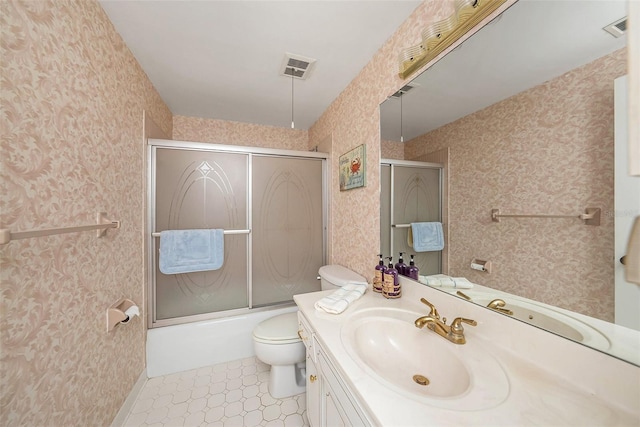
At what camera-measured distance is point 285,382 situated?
1.38 m

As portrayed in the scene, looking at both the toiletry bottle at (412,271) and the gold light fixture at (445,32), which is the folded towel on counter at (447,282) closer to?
the toiletry bottle at (412,271)

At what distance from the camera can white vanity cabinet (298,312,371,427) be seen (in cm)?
61

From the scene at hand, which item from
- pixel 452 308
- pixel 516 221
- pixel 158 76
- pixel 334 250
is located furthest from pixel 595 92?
pixel 158 76

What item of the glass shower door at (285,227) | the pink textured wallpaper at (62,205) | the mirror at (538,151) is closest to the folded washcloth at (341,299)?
the mirror at (538,151)

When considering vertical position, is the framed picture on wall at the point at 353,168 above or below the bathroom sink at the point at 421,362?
above

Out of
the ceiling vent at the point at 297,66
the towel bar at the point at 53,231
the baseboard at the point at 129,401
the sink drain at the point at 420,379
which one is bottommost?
the baseboard at the point at 129,401

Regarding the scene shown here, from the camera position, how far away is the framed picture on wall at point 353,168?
147cm

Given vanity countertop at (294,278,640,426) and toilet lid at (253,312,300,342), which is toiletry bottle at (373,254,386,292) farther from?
toilet lid at (253,312,300,342)

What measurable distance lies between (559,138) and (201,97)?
2292 mm

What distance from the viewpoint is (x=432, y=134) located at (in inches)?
39.5

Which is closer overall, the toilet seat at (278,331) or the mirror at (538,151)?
the mirror at (538,151)

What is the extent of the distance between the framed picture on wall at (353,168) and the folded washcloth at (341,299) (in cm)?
67

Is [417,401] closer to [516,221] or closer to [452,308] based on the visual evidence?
[452,308]

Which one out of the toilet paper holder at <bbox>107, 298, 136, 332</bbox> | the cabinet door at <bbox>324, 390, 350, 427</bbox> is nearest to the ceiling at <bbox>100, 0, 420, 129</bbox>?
the toilet paper holder at <bbox>107, 298, 136, 332</bbox>
